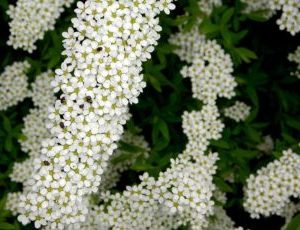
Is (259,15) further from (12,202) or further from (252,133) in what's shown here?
(12,202)

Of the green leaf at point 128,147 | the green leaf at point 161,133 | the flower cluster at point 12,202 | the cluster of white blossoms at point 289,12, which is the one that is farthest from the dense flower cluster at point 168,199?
the cluster of white blossoms at point 289,12

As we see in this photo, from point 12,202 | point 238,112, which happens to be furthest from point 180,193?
point 12,202

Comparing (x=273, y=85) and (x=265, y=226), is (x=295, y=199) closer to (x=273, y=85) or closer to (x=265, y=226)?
(x=265, y=226)

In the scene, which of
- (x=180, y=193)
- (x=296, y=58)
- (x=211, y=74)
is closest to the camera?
(x=180, y=193)

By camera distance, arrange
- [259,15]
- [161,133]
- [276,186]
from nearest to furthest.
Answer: [276,186] → [259,15] → [161,133]

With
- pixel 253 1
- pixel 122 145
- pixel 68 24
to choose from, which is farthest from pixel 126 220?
pixel 253 1

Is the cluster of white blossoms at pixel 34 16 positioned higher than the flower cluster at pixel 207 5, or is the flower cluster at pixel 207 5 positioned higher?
the flower cluster at pixel 207 5

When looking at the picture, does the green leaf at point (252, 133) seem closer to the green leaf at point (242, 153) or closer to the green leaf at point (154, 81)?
the green leaf at point (242, 153)
